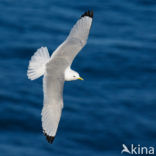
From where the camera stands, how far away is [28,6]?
17781mm

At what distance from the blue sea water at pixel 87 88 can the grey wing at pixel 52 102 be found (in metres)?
6.09

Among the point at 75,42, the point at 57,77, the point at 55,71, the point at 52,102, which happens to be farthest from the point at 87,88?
the point at 52,102

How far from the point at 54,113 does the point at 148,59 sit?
8.85m

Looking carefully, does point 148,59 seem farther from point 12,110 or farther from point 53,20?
point 12,110

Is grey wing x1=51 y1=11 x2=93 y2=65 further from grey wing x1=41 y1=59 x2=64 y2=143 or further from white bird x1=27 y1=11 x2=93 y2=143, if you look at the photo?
grey wing x1=41 y1=59 x2=64 y2=143

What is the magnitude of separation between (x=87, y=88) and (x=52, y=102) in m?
7.44

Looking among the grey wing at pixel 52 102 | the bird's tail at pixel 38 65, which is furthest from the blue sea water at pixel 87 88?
the grey wing at pixel 52 102

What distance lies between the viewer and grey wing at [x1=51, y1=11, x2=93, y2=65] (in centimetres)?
830

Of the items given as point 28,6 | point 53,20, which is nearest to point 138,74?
point 53,20

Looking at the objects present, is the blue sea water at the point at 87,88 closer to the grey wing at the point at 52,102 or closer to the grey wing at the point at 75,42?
the grey wing at the point at 75,42

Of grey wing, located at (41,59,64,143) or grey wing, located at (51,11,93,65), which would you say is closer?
grey wing, located at (41,59,64,143)

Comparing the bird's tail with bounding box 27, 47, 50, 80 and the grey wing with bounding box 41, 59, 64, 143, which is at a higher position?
the bird's tail with bounding box 27, 47, 50, 80

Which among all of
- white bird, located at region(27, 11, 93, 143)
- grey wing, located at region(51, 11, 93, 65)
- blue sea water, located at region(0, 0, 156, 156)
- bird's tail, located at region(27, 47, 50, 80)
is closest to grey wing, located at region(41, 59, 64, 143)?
white bird, located at region(27, 11, 93, 143)

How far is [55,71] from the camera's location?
7996 mm
